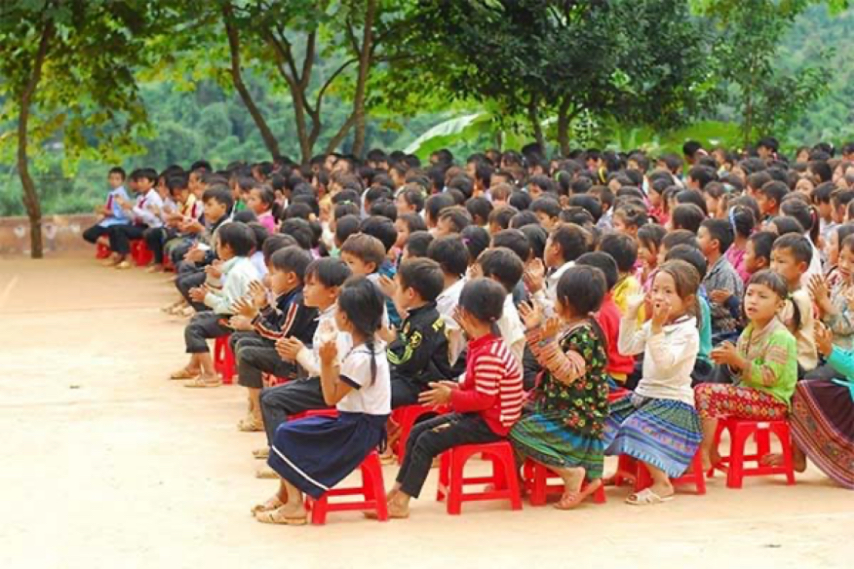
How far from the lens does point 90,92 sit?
16.5m

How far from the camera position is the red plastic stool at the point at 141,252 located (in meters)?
14.8

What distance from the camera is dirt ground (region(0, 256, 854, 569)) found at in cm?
550

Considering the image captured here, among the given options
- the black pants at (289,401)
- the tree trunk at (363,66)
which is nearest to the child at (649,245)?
the black pants at (289,401)

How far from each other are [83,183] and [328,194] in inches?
494

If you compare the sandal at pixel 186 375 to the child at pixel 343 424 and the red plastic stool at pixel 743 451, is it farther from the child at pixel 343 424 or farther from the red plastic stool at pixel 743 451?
the red plastic stool at pixel 743 451

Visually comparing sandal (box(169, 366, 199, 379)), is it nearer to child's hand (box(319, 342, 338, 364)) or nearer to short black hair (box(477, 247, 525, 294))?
short black hair (box(477, 247, 525, 294))

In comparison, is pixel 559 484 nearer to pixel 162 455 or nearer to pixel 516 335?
pixel 516 335

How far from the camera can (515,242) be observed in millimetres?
7426

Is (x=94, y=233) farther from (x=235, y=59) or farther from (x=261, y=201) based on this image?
(x=261, y=201)

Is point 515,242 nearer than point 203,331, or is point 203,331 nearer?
point 515,242

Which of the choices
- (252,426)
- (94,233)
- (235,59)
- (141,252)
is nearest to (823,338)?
(252,426)

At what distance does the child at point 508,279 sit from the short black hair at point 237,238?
1.83 metres

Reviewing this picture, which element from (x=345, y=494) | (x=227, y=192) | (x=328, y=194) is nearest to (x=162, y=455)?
(x=345, y=494)

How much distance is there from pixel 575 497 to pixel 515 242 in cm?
167
